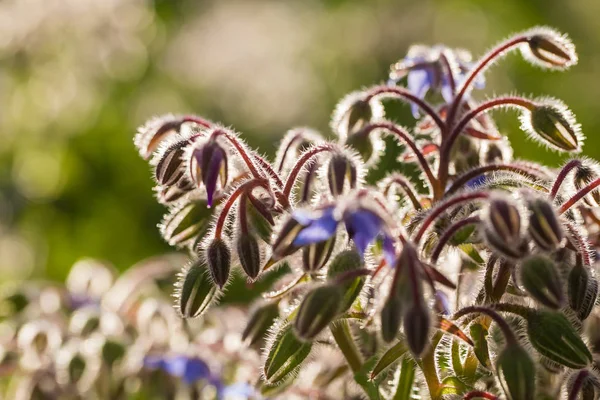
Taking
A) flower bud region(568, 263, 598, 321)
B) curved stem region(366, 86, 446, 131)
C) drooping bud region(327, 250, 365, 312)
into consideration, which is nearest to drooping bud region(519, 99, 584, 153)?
curved stem region(366, 86, 446, 131)

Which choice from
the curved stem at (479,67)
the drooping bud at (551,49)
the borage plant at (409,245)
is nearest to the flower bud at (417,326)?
the borage plant at (409,245)

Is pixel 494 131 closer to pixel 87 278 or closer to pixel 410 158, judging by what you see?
pixel 410 158

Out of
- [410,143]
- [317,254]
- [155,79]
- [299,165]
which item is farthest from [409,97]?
[155,79]

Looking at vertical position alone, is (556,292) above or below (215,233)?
above

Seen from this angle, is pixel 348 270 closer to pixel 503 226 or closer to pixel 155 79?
pixel 503 226

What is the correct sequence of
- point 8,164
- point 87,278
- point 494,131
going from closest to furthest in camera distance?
1. point 494,131
2. point 87,278
3. point 8,164

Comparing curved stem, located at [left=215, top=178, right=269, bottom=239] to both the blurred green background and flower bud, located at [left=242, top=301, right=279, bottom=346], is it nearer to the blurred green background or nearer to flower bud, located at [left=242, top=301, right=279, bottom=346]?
flower bud, located at [left=242, top=301, right=279, bottom=346]

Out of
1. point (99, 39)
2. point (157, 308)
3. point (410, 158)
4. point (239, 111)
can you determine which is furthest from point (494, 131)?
point (239, 111)
